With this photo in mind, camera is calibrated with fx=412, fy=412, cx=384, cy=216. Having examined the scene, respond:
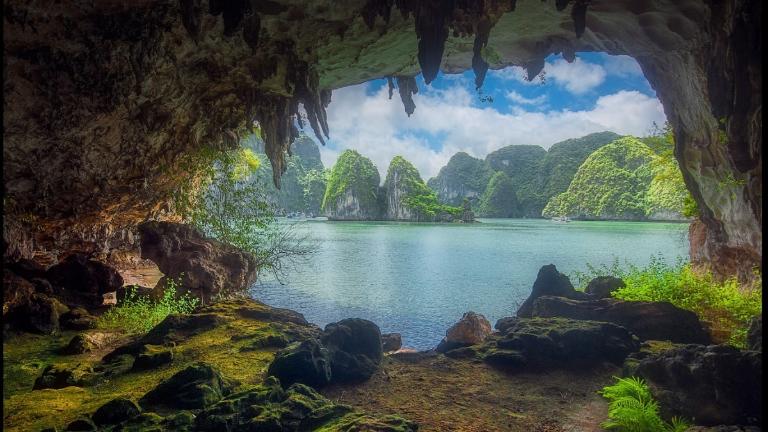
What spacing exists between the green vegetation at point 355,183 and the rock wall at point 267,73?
83.3 m

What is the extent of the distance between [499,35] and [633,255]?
1219 inches

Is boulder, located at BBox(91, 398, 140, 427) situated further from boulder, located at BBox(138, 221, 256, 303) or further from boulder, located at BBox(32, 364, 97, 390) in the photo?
boulder, located at BBox(138, 221, 256, 303)

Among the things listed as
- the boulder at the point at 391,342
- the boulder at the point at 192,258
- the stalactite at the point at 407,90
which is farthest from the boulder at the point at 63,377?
the stalactite at the point at 407,90

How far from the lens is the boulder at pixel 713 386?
19.7ft

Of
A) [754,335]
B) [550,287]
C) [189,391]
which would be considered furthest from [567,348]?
[189,391]

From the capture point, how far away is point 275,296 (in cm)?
2270

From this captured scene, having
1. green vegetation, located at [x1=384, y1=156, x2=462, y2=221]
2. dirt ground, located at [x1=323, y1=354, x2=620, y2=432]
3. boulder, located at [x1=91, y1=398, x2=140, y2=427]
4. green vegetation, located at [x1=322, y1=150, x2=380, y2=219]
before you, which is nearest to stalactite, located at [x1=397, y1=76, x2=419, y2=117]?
dirt ground, located at [x1=323, y1=354, x2=620, y2=432]

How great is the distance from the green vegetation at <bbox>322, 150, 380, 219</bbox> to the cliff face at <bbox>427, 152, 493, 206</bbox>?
5102 centimetres

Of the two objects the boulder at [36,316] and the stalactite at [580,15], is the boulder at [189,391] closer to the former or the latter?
the boulder at [36,316]

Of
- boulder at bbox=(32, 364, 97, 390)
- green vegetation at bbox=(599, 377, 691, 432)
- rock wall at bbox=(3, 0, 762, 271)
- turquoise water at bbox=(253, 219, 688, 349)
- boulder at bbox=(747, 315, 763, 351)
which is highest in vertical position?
rock wall at bbox=(3, 0, 762, 271)

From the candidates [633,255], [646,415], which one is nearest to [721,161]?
[646,415]

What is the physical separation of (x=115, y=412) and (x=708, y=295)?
48.3ft

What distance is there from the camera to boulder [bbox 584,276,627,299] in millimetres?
14375

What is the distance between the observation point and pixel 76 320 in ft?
35.2
